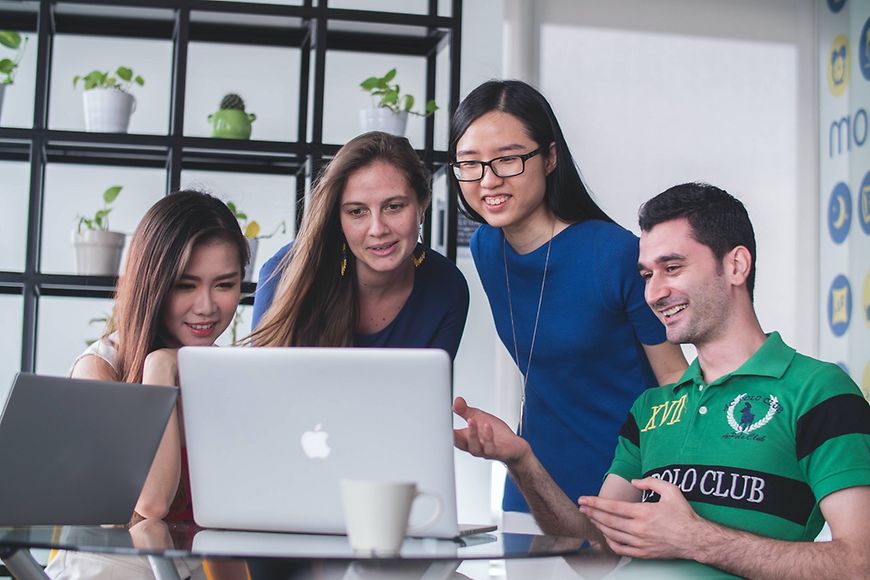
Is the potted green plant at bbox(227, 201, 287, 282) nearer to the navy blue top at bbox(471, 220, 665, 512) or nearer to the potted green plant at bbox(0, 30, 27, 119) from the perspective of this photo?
the potted green plant at bbox(0, 30, 27, 119)

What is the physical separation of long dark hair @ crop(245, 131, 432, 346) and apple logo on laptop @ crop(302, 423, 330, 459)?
95cm

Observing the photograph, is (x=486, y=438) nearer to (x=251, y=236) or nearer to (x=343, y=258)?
(x=343, y=258)

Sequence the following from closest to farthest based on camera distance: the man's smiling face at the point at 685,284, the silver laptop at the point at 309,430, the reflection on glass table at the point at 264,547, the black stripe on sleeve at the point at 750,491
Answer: the reflection on glass table at the point at 264,547 < the silver laptop at the point at 309,430 < the black stripe on sleeve at the point at 750,491 < the man's smiling face at the point at 685,284

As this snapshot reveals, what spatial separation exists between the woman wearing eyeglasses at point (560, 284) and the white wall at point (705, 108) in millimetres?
2079

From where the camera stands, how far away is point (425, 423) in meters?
1.31

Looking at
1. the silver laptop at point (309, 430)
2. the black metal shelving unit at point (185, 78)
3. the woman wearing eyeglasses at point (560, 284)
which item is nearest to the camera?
the silver laptop at point (309, 430)

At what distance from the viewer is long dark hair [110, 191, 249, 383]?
6.73ft

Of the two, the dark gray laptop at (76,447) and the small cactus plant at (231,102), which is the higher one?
the small cactus plant at (231,102)

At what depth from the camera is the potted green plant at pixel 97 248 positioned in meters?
3.41

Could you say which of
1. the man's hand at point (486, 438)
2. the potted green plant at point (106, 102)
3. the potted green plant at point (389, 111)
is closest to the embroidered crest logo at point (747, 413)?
the man's hand at point (486, 438)

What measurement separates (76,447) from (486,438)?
0.61 m

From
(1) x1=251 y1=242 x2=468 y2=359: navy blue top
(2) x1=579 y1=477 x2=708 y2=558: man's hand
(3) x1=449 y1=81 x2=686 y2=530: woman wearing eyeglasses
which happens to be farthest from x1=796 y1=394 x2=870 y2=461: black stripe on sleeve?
(1) x1=251 y1=242 x2=468 y2=359: navy blue top

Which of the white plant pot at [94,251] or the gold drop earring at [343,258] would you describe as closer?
the gold drop earring at [343,258]

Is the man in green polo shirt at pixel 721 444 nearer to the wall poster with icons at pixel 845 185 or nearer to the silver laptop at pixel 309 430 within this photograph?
the silver laptop at pixel 309 430
